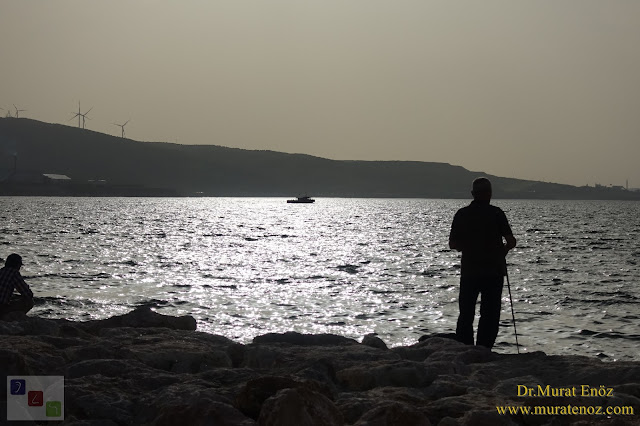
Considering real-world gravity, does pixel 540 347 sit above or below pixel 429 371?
below

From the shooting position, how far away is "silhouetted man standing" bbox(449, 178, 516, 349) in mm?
9711

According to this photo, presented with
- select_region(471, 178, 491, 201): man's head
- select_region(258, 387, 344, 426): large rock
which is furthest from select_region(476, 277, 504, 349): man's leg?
select_region(258, 387, 344, 426): large rock

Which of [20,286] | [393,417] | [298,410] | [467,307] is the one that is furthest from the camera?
[20,286]

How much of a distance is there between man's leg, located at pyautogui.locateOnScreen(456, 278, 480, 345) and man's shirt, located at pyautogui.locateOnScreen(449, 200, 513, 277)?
185 millimetres

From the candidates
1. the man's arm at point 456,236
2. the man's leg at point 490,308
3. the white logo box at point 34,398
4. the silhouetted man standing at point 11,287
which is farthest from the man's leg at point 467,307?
the silhouetted man standing at point 11,287

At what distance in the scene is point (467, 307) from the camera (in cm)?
997

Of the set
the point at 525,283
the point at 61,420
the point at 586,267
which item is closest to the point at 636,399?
the point at 61,420

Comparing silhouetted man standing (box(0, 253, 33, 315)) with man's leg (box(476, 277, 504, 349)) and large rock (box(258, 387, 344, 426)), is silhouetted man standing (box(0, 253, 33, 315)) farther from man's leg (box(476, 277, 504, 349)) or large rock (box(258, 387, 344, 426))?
large rock (box(258, 387, 344, 426))

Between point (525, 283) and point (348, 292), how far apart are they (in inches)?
367

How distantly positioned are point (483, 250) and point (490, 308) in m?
A: 0.86

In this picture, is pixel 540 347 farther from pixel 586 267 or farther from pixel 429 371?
pixel 586 267

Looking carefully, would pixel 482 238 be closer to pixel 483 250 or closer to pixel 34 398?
pixel 483 250

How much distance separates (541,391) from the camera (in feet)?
Result: 22.8

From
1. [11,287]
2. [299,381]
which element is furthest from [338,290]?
[299,381]
